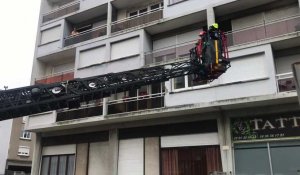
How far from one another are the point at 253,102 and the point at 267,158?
7.85 feet

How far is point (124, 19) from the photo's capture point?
66.6 feet

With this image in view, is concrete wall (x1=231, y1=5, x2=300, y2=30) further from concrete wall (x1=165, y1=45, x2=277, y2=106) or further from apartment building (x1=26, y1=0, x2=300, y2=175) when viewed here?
concrete wall (x1=165, y1=45, x2=277, y2=106)

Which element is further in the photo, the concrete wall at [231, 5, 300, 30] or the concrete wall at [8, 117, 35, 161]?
the concrete wall at [8, 117, 35, 161]

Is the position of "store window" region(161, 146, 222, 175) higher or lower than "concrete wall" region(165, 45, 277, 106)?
lower

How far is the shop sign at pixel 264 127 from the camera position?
1401 centimetres

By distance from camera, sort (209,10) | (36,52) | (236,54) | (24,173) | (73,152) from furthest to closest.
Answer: (24,173) < (36,52) < (73,152) < (209,10) < (236,54)

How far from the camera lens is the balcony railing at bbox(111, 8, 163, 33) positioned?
63.0 ft

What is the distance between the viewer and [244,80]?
14.8m

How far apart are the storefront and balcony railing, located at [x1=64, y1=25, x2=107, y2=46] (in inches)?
413

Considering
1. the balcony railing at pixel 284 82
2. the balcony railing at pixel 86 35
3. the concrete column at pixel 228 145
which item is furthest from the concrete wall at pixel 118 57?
the balcony railing at pixel 284 82

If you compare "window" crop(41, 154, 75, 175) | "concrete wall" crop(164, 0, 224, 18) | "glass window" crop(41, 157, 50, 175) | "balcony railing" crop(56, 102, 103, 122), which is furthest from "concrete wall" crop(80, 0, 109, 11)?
"glass window" crop(41, 157, 50, 175)

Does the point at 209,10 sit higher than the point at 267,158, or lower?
higher

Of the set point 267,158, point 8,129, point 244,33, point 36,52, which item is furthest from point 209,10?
point 8,129

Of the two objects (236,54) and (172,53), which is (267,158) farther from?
(172,53)
